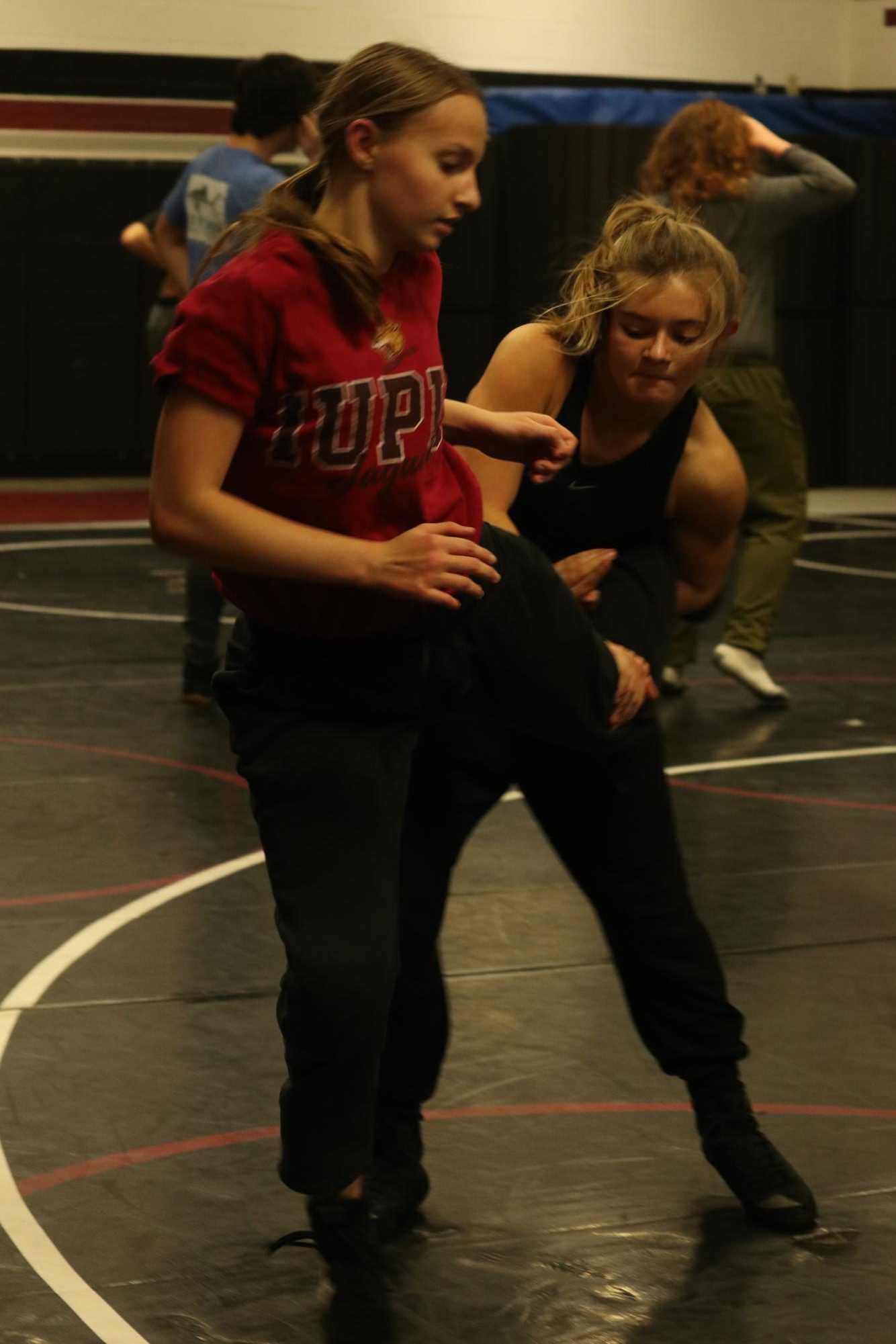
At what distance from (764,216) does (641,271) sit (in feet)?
11.5

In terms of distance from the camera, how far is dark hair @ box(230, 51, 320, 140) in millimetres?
5801

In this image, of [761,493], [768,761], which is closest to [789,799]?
[768,761]

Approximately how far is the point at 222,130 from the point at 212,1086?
32.5ft

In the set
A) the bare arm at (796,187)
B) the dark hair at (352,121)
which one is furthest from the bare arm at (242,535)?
the bare arm at (796,187)

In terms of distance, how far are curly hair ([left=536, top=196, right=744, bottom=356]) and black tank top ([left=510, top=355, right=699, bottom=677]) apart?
0.21ft

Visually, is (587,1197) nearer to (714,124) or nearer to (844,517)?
(714,124)

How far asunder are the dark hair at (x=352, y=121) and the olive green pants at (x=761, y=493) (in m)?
3.94

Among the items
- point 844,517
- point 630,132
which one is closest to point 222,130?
point 630,132

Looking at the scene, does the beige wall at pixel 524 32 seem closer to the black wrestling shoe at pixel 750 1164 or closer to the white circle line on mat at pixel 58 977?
the white circle line on mat at pixel 58 977

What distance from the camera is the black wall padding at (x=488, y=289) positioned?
11.8m

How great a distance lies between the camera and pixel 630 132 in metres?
11.8

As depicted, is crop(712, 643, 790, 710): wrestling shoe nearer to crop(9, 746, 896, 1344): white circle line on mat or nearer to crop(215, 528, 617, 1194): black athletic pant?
crop(9, 746, 896, 1344): white circle line on mat

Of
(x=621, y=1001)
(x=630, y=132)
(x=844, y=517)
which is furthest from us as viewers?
(x=630, y=132)

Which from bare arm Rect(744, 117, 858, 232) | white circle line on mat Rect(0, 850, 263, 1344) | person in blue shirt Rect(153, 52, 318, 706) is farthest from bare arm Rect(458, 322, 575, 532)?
bare arm Rect(744, 117, 858, 232)
